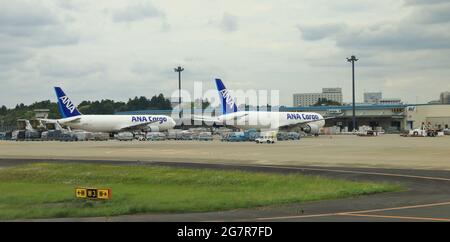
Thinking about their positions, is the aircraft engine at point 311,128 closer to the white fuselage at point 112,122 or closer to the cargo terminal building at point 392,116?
the white fuselage at point 112,122

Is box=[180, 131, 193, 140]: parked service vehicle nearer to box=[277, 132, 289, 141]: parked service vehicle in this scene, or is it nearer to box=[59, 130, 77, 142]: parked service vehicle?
box=[59, 130, 77, 142]: parked service vehicle

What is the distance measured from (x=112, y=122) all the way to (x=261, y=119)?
2963 centimetres

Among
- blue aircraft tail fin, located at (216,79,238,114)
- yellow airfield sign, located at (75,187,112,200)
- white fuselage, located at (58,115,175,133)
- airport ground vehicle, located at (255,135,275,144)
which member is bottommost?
yellow airfield sign, located at (75,187,112,200)

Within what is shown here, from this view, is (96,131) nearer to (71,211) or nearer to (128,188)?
(128,188)

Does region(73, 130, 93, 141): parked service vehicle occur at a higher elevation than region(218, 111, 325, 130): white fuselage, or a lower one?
lower

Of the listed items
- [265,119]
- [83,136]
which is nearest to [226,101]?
[265,119]

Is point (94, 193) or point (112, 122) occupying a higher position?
point (112, 122)

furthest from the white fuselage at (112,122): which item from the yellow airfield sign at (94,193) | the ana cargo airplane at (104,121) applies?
the yellow airfield sign at (94,193)

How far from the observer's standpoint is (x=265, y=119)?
11069cm

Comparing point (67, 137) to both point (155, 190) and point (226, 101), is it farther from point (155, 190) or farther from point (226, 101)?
point (155, 190)

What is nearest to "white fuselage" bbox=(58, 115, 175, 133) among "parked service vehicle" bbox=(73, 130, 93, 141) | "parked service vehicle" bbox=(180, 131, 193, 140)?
"parked service vehicle" bbox=(73, 130, 93, 141)

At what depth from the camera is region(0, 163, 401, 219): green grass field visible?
65.7 feet

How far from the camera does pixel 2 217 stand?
61.3 ft
